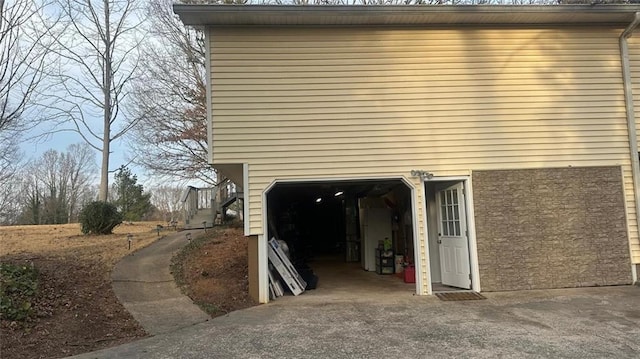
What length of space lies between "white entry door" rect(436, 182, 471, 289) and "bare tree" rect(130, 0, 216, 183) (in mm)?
9752

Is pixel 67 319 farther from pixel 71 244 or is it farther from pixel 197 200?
pixel 197 200

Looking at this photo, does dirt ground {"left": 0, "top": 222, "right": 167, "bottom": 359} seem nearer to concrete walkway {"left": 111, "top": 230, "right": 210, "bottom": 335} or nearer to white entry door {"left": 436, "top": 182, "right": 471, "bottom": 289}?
concrete walkway {"left": 111, "top": 230, "right": 210, "bottom": 335}

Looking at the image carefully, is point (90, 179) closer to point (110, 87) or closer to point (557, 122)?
point (110, 87)

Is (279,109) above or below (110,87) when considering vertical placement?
below

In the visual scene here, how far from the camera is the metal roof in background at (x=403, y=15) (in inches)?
257

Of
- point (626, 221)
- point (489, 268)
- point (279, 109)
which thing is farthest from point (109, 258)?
point (626, 221)

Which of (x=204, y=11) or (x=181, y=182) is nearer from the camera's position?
(x=204, y=11)

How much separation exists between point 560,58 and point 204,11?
6.22m

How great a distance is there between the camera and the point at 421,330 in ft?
16.3

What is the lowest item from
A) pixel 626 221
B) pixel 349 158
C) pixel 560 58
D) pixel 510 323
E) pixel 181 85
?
pixel 510 323

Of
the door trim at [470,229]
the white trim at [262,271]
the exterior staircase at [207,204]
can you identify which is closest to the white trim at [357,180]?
the white trim at [262,271]

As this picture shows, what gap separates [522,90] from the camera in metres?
7.33

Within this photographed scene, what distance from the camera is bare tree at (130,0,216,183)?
1520cm

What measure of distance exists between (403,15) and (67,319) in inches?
264
